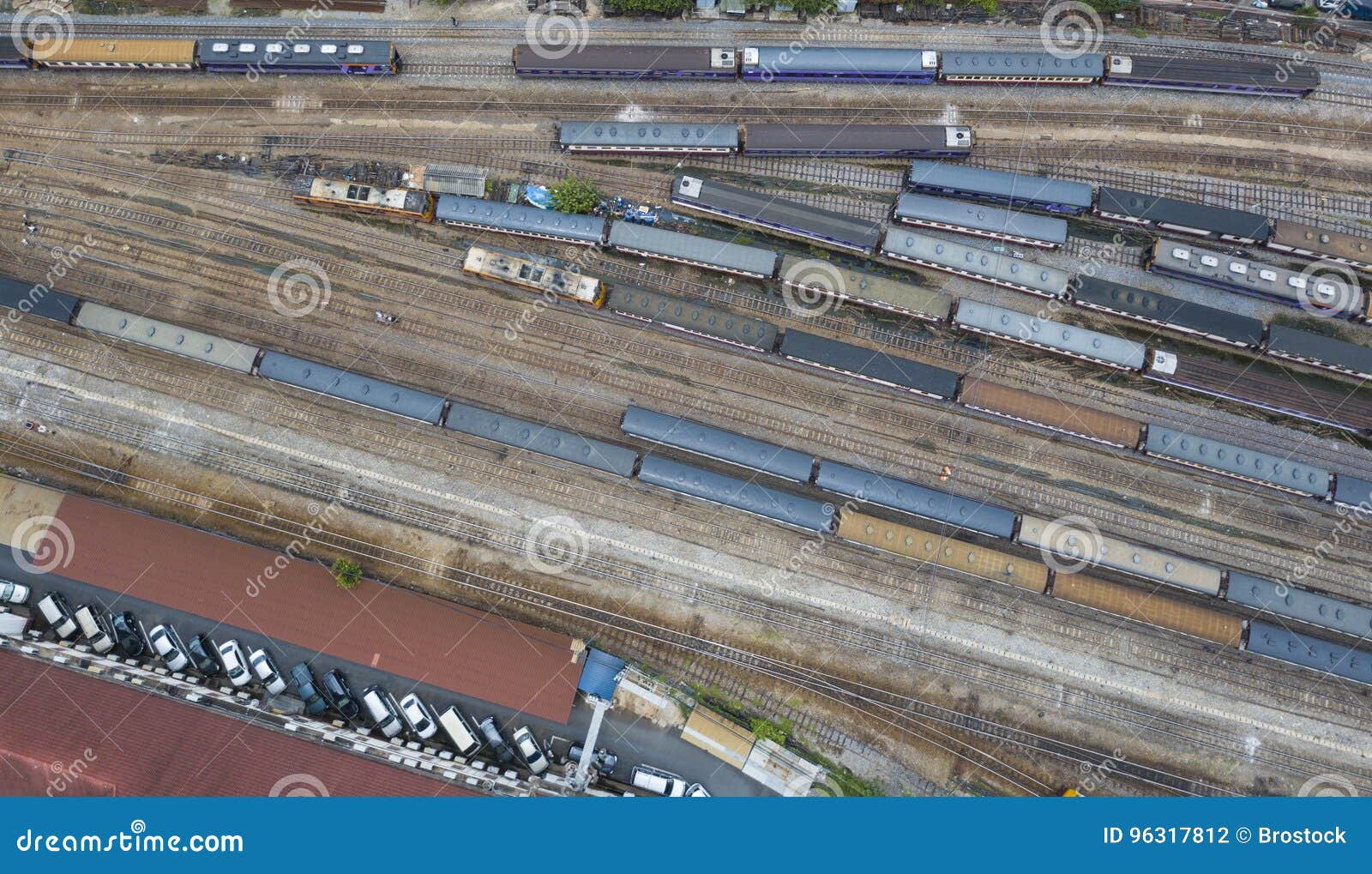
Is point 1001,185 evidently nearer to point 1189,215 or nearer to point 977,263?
point 977,263

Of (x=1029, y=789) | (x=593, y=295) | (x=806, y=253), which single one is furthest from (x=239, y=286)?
(x=1029, y=789)

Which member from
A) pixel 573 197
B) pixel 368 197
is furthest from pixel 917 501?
pixel 368 197

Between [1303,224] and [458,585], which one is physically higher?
[1303,224]

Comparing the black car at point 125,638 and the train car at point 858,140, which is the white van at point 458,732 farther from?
the train car at point 858,140

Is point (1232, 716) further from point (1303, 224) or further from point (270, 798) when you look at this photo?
point (270, 798)

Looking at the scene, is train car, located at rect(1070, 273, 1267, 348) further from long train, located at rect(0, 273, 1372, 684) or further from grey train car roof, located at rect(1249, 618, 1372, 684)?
grey train car roof, located at rect(1249, 618, 1372, 684)

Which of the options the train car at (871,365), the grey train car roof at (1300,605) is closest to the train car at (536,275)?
the train car at (871,365)
